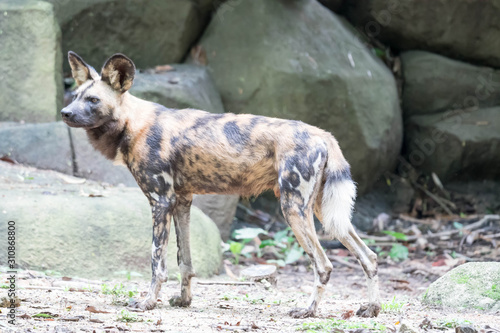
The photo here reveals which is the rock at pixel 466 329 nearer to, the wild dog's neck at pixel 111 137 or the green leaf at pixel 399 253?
the wild dog's neck at pixel 111 137

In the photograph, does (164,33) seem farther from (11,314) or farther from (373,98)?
(11,314)

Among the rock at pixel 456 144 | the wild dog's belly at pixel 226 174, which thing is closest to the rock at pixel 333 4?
the rock at pixel 456 144

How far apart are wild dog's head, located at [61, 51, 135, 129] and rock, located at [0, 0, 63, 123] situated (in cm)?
422

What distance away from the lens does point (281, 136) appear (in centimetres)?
439

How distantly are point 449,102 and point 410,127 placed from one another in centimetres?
79

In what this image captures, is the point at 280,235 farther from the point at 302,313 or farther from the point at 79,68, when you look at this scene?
the point at 79,68

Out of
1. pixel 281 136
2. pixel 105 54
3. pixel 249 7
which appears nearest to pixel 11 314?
pixel 281 136

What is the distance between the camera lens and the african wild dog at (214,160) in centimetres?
431

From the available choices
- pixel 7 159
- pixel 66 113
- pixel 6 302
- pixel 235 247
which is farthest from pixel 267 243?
pixel 6 302

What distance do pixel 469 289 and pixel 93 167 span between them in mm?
4863

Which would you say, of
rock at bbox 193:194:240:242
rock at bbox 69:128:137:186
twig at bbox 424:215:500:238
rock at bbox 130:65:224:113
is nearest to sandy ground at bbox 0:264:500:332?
rock at bbox 193:194:240:242

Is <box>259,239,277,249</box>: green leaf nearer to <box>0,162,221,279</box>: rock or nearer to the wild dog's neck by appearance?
<box>0,162,221,279</box>: rock

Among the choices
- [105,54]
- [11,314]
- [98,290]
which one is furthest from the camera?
[105,54]

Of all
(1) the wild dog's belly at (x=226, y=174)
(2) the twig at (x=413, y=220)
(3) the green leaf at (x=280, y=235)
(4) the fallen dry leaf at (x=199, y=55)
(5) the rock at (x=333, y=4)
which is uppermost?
(1) the wild dog's belly at (x=226, y=174)
